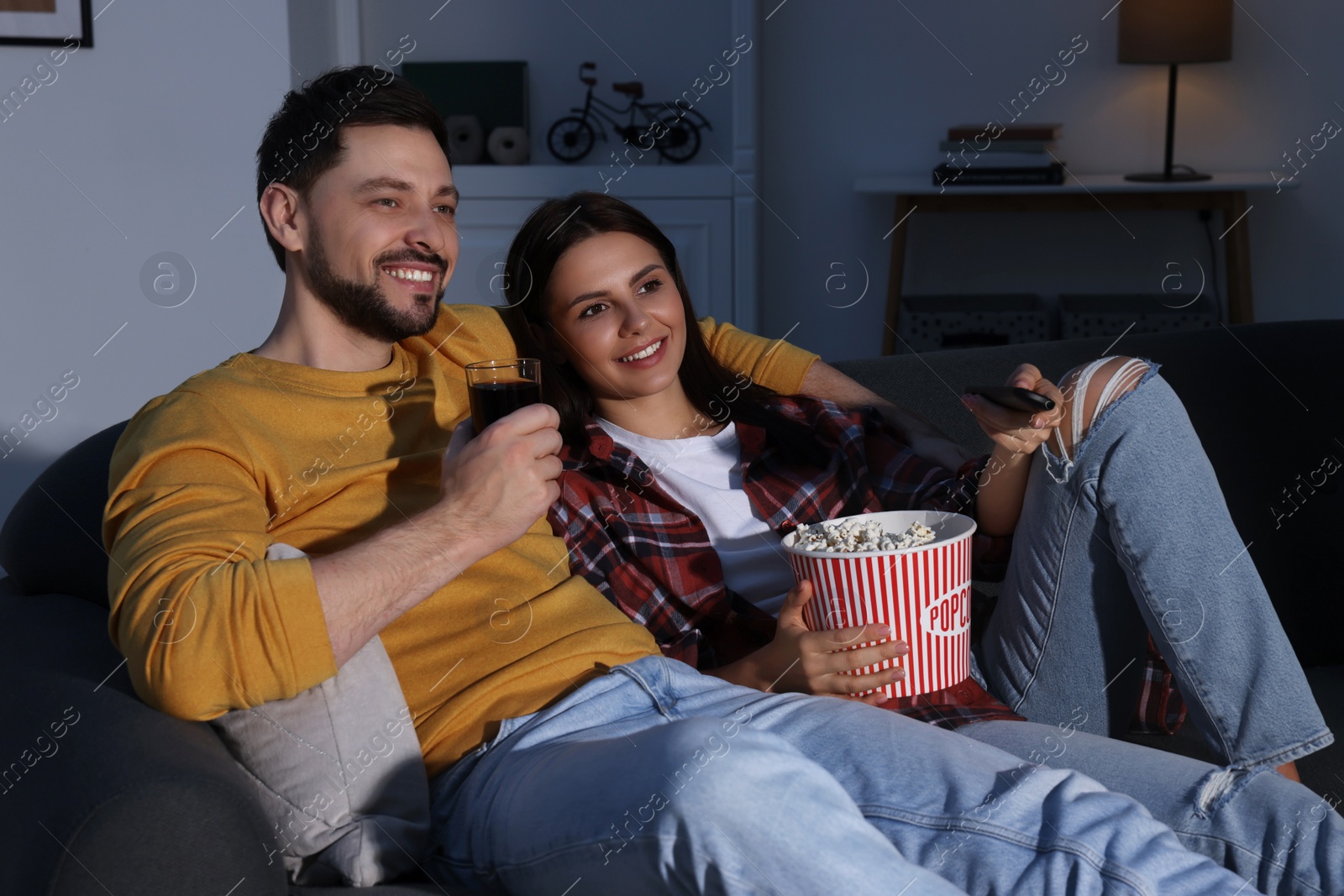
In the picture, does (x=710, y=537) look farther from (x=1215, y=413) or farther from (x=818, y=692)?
(x=1215, y=413)

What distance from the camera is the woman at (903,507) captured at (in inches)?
48.4

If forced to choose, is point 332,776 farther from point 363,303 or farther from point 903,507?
point 903,507

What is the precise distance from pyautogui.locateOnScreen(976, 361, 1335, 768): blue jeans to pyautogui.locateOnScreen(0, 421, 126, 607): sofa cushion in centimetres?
110

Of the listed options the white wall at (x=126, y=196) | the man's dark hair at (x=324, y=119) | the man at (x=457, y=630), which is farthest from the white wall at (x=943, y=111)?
the man at (x=457, y=630)

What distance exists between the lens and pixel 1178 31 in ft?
12.3

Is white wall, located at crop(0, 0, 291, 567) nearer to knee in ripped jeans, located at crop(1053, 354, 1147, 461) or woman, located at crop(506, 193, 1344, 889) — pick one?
woman, located at crop(506, 193, 1344, 889)

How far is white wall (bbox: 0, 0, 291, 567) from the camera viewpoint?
288 centimetres

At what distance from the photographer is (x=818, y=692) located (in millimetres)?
1325

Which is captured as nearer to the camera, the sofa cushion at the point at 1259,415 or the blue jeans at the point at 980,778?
the blue jeans at the point at 980,778

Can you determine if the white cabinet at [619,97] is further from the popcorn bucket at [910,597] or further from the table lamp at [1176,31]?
the popcorn bucket at [910,597]

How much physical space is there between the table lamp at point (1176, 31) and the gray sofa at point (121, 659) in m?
2.22

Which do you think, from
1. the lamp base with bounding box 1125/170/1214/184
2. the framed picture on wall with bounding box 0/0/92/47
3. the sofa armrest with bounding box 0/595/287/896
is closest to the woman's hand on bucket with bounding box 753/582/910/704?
the sofa armrest with bounding box 0/595/287/896

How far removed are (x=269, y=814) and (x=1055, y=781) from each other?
74 centimetres

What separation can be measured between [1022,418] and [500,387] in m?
0.56
